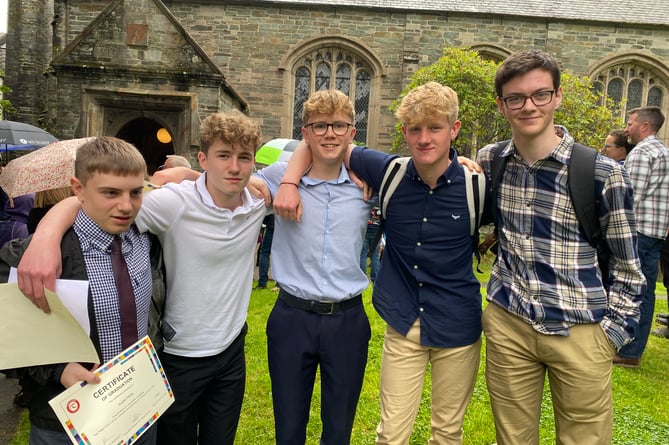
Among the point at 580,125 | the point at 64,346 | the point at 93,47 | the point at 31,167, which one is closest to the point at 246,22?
the point at 93,47

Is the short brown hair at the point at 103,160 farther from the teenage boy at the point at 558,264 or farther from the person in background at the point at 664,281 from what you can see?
the person in background at the point at 664,281

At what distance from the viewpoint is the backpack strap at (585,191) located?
1.91 meters

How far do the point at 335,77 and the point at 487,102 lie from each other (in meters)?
5.71

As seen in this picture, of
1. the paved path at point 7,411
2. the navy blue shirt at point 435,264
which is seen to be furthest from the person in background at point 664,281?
the paved path at point 7,411

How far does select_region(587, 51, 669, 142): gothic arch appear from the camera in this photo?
1452 cm

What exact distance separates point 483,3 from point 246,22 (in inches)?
324

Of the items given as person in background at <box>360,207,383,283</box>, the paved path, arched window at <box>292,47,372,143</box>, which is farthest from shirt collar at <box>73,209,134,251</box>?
arched window at <box>292,47,372,143</box>

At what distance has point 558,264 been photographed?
6.47 feet

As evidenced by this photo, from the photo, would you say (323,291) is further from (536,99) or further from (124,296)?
(536,99)

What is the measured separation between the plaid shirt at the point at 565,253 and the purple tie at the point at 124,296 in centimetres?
177

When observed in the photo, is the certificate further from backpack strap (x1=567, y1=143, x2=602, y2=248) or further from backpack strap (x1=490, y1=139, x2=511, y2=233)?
backpack strap (x1=567, y1=143, x2=602, y2=248)

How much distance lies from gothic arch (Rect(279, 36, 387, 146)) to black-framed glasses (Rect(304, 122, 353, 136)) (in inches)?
495

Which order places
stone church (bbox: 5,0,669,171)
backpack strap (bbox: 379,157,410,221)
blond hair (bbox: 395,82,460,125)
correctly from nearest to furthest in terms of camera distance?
blond hair (bbox: 395,82,460,125), backpack strap (bbox: 379,157,410,221), stone church (bbox: 5,0,669,171)

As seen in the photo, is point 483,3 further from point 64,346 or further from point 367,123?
point 64,346
